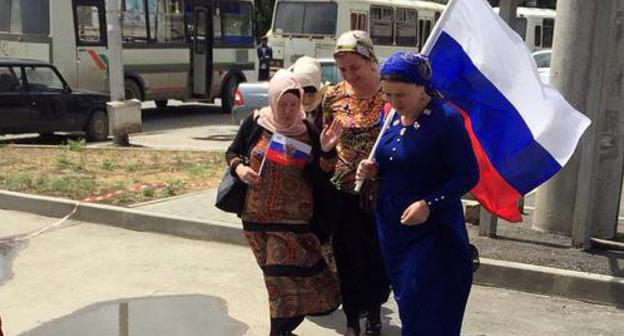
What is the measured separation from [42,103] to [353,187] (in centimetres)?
1007

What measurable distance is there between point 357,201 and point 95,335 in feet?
6.18

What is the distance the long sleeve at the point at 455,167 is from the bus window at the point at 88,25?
13.6 meters

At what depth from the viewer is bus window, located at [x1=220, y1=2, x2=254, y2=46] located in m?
19.4

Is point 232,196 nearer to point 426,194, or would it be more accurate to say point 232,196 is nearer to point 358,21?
point 426,194

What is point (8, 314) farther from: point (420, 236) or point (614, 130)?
point (614, 130)

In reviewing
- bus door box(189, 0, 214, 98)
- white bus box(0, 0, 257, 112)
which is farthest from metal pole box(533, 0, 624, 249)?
bus door box(189, 0, 214, 98)

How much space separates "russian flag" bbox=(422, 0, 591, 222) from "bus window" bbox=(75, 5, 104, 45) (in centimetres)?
1304

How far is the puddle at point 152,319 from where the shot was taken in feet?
15.6

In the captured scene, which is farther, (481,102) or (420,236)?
(481,102)

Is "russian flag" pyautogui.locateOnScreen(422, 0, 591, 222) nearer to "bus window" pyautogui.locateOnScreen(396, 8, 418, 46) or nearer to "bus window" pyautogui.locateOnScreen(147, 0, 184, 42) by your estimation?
"bus window" pyautogui.locateOnScreen(147, 0, 184, 42)

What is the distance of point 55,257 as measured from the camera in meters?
6.42

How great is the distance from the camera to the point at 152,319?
4.96 m

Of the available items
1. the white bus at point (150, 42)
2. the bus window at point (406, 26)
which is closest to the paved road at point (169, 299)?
the white bus at point (150, 42)

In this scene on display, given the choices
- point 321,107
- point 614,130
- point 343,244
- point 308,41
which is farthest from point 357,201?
point 308,41
